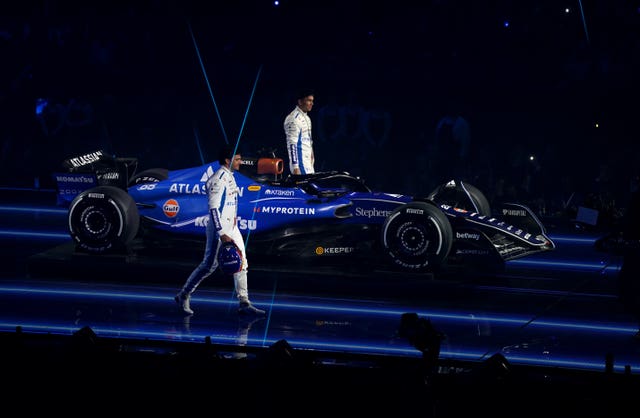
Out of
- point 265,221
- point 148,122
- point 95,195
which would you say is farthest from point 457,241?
point 148,122

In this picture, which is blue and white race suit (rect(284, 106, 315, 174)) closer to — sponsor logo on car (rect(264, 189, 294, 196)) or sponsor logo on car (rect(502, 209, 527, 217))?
sponsor logo on car (rect(264, 189, 294, 196))

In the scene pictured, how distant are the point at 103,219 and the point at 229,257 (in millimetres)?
2456

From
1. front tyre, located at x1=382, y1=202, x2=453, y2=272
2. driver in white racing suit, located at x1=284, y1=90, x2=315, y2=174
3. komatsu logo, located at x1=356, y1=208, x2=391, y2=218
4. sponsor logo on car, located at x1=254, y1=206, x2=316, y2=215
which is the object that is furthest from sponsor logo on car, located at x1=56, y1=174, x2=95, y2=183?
front tyre, located at x1=382, y1=202, x2=453, y2=272

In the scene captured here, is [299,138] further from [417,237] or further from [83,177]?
[83,177]

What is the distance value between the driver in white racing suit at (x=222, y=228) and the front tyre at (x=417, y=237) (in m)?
1.75

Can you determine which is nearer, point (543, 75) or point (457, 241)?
point (457, 241)

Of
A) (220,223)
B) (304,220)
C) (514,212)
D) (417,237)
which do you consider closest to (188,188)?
(304,220)

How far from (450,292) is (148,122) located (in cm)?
888

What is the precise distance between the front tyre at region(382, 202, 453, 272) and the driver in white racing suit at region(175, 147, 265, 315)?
175 centimetres

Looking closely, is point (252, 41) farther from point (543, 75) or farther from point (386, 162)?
point (543, 75)

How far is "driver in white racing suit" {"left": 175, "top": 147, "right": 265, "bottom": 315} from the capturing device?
855 centimetres

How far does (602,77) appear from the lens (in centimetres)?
1412

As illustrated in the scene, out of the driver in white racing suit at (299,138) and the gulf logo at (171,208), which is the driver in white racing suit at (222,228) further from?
the driver in white racing suit at (299,138)

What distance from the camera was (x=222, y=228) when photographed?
852 centimetres
